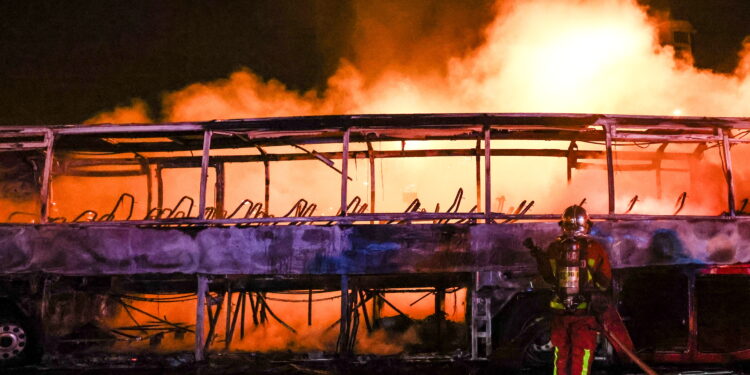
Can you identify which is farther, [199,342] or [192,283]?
[192,283]

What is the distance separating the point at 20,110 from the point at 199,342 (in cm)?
1656

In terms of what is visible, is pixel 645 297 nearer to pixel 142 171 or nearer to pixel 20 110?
pixel 142 171

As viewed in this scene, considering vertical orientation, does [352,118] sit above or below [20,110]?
below

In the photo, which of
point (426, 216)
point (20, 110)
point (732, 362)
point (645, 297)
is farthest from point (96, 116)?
point (732, 362)

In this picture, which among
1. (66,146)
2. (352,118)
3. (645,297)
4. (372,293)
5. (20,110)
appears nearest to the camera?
(645,297)

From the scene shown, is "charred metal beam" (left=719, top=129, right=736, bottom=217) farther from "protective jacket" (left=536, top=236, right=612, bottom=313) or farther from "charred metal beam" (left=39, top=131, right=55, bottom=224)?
"charred metal beam" (left=39, top=131, right=55, bottom=224)

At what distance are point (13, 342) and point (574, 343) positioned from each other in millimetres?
7983

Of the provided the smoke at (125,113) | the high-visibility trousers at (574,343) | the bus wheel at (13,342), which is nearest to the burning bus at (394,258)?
the bus wheel at (13,342)

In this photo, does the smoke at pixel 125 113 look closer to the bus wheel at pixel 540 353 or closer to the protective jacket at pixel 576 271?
the bus wheel at pixel 540 353

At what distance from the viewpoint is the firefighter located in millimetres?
4969

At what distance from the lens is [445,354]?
6.98m

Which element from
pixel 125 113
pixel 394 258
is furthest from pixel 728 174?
pixel 125 113

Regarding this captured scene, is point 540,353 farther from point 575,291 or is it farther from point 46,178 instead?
point 46,178

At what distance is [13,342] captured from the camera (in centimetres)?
695
